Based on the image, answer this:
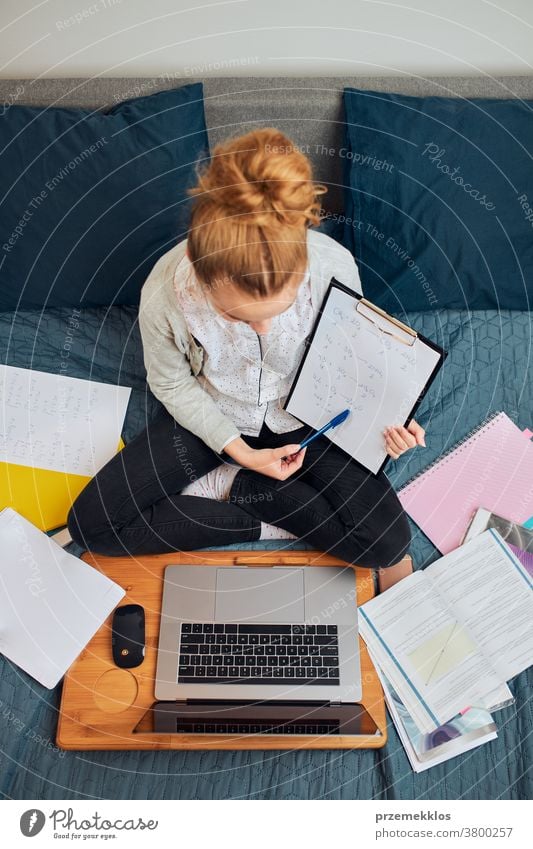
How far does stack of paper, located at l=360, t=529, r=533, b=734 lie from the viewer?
4.23 ft

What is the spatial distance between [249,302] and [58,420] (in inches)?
28.8

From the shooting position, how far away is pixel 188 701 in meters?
1.30

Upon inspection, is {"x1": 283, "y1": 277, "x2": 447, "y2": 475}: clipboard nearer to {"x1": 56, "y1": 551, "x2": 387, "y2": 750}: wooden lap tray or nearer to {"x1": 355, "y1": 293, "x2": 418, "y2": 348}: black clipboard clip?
{"x1": 355, "y1": 293, "x2": 418, "y2": 348}: black clipboard clip

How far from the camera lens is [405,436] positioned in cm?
125

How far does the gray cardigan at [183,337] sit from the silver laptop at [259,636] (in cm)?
30

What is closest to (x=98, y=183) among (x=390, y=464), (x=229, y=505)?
(x=229, y=505)

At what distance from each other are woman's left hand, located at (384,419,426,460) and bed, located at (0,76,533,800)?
26 centimetres

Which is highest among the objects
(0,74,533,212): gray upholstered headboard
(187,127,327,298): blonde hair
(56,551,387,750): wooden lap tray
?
(0,74,533,212): gray upholstered headboard

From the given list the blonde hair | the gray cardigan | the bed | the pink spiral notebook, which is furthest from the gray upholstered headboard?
the pink spiral notebook

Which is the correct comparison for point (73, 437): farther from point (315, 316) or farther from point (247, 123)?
point (247, 123)

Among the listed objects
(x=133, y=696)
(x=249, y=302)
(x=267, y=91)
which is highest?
(x=267, y=91)

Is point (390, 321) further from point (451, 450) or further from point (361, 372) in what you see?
point (451, 450)

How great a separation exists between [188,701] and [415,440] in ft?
2.23

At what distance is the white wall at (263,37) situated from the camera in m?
1.37
